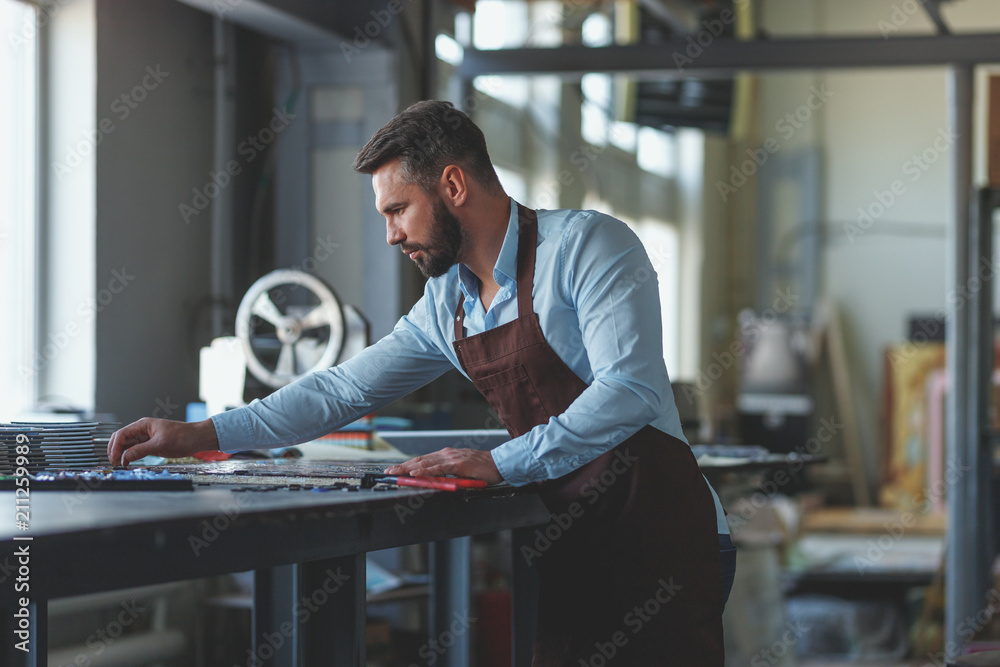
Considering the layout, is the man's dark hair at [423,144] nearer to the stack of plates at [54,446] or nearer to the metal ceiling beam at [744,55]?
the stack of plates at [54,446]

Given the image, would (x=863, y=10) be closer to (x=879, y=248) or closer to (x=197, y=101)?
(x=879, y=248)

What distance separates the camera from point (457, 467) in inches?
62.1

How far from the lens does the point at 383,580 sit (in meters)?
3.66

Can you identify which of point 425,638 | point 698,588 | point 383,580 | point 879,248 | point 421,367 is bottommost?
point 425,638

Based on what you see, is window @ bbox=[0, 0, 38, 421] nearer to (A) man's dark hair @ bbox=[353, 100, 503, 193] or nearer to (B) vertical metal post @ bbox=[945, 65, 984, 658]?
(A) man's dark hair @ bbox=[353, 100, 503, 193]

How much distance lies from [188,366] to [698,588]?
2836 millimetres

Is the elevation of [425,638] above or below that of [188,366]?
below

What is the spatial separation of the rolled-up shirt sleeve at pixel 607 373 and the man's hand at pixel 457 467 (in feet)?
0.05

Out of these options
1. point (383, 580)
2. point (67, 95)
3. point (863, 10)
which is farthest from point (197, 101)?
point (863, 10)

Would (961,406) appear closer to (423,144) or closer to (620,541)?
(620,541)

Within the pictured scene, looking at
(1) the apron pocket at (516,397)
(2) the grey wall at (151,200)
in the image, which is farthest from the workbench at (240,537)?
(2) the grey wall at (151,200)

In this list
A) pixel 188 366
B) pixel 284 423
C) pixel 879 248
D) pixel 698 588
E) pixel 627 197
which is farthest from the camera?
pixel 879 248

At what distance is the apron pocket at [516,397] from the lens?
5.76ft

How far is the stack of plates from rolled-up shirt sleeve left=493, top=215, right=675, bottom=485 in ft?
2.17
